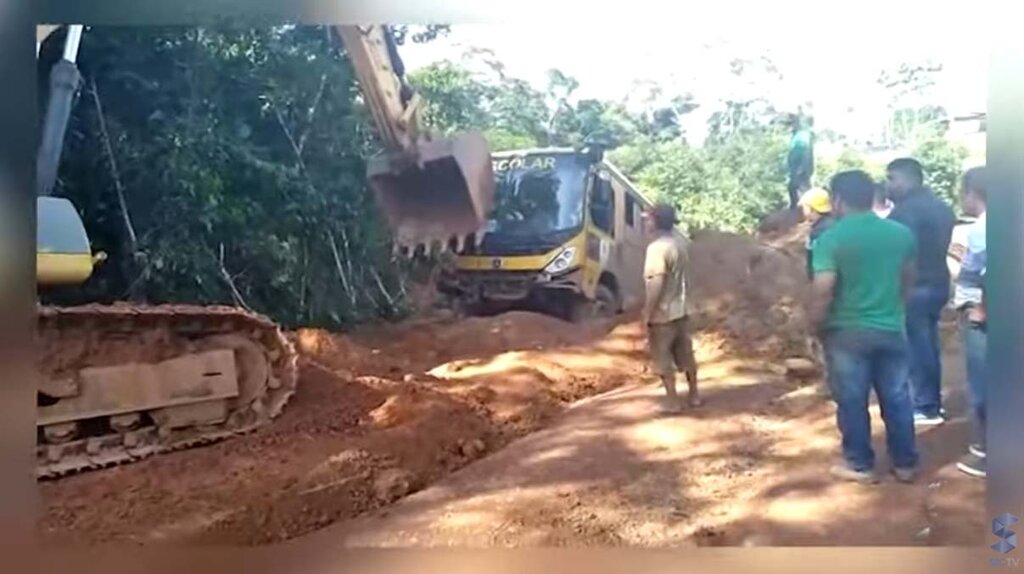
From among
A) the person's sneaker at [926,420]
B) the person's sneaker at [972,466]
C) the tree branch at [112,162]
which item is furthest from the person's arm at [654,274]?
the tree branch at [112,162]

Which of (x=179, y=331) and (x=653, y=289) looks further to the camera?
(x=179, y=331)

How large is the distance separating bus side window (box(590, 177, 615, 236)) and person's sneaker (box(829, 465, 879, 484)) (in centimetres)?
84

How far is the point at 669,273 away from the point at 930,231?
68 cm

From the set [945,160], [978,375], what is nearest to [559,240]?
[945,160]

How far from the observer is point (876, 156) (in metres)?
3.00

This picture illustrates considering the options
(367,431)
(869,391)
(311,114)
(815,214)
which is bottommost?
(367,431)

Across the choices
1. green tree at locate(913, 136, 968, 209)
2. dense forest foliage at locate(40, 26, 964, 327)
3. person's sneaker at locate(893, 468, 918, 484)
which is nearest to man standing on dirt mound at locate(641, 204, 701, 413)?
dense forest foliage at locate(40, 26, 964, 327)

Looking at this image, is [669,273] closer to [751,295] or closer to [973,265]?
[751,295]

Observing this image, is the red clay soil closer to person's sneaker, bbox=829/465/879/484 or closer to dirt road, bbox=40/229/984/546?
dirt road, bbox=40/229/984/546

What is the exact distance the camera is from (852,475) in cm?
300

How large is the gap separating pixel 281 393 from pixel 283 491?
0.26m

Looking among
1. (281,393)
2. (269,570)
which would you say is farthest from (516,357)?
(269,570)

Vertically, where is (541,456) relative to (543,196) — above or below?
below

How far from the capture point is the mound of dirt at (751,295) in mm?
3008
